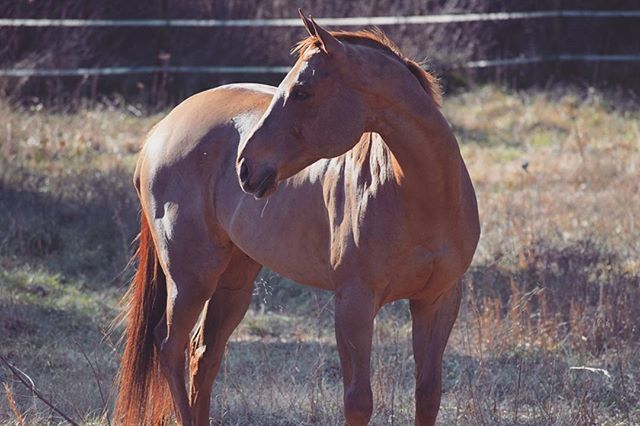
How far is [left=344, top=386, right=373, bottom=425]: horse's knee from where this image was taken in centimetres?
342

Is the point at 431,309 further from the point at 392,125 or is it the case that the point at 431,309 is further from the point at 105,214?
the point at 105,214

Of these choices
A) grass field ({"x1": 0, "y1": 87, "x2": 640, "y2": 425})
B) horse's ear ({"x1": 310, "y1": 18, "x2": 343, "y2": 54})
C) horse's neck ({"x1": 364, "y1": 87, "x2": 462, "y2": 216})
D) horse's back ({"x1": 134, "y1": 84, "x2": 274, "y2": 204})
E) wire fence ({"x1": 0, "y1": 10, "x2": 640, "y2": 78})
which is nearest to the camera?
horse's ear ({"x1": 310, "y1": 18, "x2": 343, "y2": 54})

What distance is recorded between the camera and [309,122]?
10.6 feet

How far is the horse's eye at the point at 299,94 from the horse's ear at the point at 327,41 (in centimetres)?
14

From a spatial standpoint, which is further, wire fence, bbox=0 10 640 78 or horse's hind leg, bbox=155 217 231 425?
wire fence, bbox=0 10 640 78

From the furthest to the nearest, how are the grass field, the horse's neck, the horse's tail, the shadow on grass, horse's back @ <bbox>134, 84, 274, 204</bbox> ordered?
the shadow on grass
the grass field
the horse's tail
horse's back @ <bbox>134, 84, 274, 204</bbox>
the horse's neck

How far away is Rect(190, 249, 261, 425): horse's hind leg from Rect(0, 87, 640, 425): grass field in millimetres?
140

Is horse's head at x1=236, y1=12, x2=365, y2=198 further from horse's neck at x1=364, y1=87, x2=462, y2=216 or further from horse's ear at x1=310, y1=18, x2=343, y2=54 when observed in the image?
horse's neck at x1=364, y1=87, x2=462, y2=216

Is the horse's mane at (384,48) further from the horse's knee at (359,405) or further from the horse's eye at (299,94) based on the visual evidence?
the horse's knee at (359,405)

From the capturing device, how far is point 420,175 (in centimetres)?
334

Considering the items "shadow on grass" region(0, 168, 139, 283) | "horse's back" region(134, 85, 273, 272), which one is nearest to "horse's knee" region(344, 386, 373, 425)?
"horse's back" region(134, 85, 273, 272)

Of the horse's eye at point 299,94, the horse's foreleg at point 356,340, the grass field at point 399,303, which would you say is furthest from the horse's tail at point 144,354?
the horse's eye at point 299,94

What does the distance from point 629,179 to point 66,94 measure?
5.60 m

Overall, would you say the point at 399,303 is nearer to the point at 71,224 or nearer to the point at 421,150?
the point at 71,224
